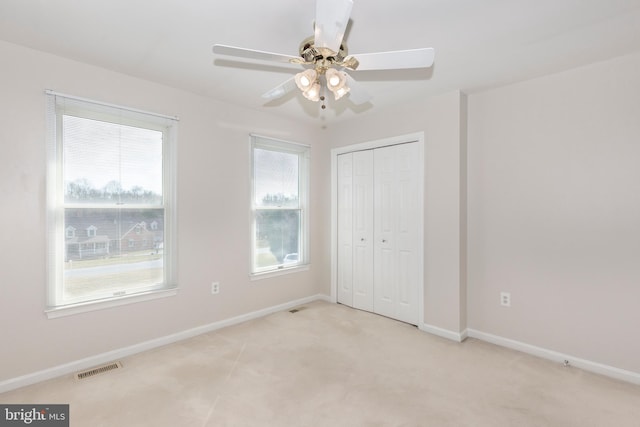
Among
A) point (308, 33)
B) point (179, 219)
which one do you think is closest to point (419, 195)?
point (308, 33)

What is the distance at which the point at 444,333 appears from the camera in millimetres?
3186

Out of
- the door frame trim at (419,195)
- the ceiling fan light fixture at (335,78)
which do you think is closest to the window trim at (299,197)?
the door frame trim at (419,195)

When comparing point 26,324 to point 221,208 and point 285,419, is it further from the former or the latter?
point 285,419

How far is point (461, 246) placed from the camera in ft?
10.3

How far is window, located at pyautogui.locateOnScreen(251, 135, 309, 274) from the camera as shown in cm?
382

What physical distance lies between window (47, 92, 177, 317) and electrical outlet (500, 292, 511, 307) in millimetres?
3275

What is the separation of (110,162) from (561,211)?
4.01 m

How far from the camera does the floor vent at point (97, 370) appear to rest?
2.40 m

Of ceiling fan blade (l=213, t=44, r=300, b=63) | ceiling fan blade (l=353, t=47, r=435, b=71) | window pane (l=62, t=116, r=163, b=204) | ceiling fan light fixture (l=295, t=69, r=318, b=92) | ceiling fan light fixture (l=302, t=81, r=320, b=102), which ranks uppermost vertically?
ceiling fan blade (l=213, t=44, r=300, b=63)

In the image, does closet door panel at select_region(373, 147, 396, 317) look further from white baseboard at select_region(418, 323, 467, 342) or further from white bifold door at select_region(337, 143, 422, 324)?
white baseboard at select_region(418, 323, 467, 342)

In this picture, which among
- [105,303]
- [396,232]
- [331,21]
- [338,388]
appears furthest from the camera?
[396,232]

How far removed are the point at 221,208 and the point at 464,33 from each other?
274 cm
